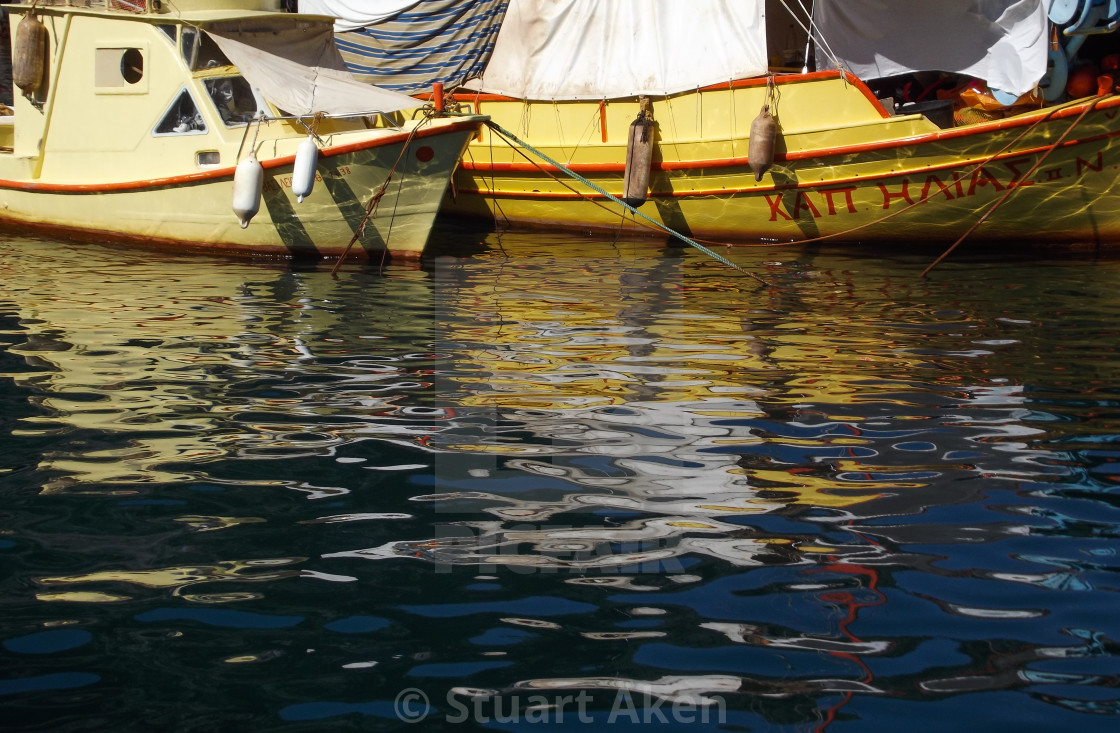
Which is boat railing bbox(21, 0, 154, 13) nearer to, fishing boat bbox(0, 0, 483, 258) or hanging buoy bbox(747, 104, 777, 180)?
fishing boat bbox(0, 0, 483, 258)

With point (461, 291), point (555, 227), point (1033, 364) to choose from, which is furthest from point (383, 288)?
point (1033, 364)

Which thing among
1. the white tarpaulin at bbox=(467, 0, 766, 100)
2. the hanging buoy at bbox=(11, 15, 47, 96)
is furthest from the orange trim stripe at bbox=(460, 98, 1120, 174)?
the hanging buoy at bbox=(11, 15, 47, 96)

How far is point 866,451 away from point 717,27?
27.6 ft

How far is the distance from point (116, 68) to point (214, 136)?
1.65m

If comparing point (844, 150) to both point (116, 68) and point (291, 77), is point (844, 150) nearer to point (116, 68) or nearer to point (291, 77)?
point (291, 77)

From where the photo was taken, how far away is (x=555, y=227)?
14117 millimetres

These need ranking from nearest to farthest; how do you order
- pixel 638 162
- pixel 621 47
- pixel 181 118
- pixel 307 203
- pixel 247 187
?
pixel 247 187
pixel 307 203
pixel 181 118
pixel 638 162
pixel 621 47

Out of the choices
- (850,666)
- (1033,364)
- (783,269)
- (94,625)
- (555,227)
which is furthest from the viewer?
(555,227)

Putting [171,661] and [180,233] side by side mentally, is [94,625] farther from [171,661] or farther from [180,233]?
[180,233]

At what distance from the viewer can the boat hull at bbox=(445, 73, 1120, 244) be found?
10.9m

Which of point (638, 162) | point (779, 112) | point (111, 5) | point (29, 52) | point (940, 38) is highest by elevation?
point (111, 5)

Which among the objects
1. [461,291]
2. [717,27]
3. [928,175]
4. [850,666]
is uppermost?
[717,27]

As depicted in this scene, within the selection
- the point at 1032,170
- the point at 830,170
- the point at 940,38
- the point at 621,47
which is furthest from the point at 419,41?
the point at 1032,170

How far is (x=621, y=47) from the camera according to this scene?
13.1 m
